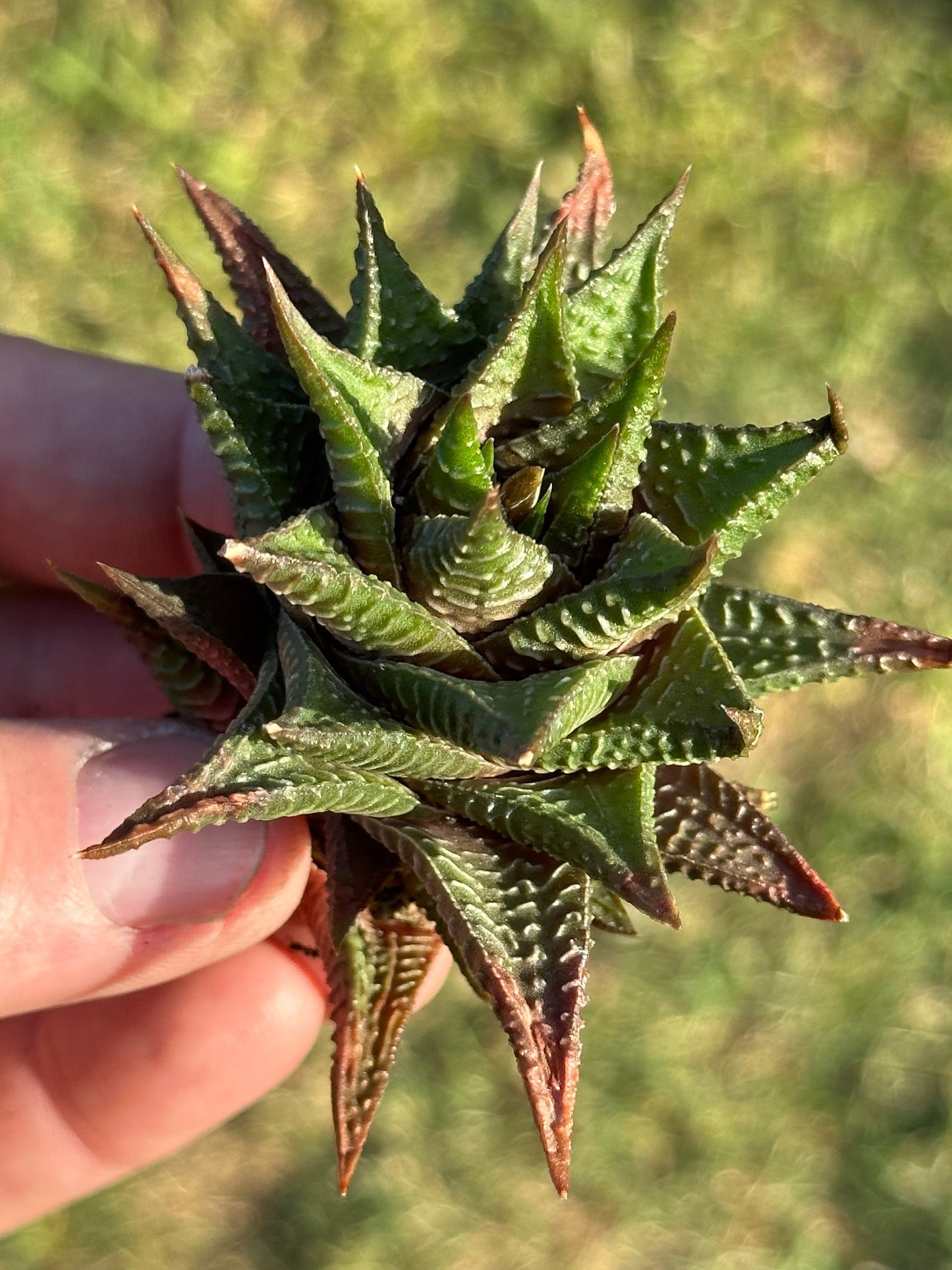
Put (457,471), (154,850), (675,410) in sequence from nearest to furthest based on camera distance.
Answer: (457,471) → (154,850) → (675,410)

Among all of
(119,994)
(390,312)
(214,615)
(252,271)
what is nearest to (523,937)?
(214,615)

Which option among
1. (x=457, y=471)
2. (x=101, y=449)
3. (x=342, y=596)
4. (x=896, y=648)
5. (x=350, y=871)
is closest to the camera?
(x=342, y=596)

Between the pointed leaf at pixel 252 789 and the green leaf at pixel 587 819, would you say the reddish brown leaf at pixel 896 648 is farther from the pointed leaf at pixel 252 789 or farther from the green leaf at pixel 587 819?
the pointed leaf at pixel 252 789

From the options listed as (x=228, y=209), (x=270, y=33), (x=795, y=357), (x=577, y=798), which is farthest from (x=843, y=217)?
(x=577, y=798)

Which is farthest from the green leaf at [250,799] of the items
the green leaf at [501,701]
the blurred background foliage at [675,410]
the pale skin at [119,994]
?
the blurred background foliage at [675,410]

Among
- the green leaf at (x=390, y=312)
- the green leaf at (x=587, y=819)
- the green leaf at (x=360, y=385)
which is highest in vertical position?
the green leaf at (x=390, y=312)

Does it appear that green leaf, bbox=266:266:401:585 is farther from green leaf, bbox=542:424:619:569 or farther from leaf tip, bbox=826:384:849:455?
leaf tip, bbox=826:384:849:455

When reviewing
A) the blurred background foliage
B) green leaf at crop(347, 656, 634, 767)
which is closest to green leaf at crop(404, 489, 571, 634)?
green leaf at crop(347, 656, 634, 767)

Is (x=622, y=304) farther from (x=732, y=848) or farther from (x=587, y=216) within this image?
(x=732, y=848)
